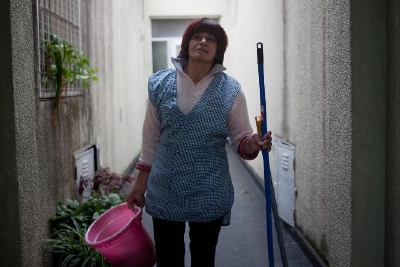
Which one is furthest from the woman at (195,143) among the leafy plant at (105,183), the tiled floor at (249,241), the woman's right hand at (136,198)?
the leafy plant at (105,183)

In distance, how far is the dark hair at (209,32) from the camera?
2201mm

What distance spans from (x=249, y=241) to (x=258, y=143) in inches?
97.7

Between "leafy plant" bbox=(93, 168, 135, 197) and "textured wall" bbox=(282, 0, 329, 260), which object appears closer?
"textured wall" bbox=(282, 0, 329, 260)

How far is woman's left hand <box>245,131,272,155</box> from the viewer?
205cm

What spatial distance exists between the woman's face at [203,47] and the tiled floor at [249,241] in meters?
2.09

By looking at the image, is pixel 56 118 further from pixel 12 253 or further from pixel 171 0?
pixel 171 0

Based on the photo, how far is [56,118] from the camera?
11.9 feet

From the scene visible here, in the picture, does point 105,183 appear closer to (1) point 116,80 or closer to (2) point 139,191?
(2) point 139,191

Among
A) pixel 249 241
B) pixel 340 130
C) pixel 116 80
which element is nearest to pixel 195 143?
pixel 340 130

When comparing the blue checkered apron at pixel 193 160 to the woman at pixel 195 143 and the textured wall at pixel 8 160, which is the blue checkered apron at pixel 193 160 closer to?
the woman at pixel 195 143

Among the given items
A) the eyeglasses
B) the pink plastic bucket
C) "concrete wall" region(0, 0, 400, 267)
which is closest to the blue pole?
the eyeglasses

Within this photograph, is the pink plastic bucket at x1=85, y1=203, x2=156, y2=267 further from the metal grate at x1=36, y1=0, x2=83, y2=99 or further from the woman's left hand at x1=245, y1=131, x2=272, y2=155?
the metal grate at x1=36, y1=0, x2=83, y2=99
